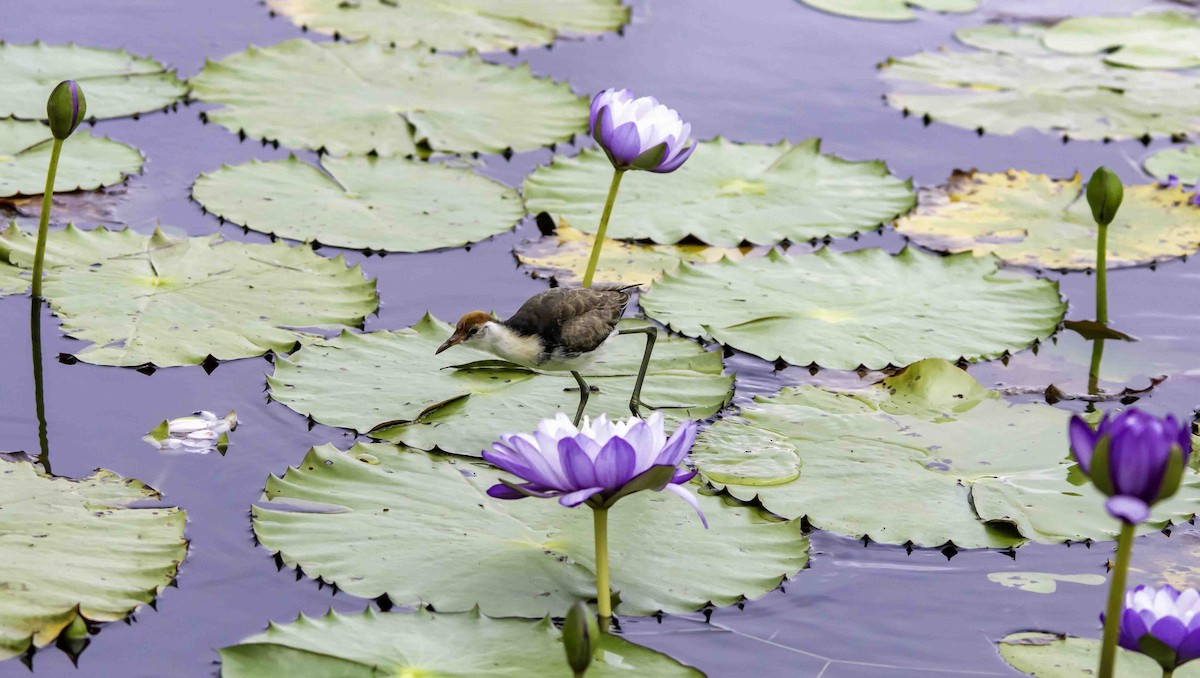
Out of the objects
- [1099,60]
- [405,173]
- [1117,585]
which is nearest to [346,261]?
[405,173]

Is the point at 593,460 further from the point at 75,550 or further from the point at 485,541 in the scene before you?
the point at 75,550

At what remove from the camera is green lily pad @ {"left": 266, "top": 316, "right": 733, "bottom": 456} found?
3982mm

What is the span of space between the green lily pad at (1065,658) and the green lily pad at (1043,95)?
409 cm

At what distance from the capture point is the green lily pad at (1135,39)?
791 centimetres

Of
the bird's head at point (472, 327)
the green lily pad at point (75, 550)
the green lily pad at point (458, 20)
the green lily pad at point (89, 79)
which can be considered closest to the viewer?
the green lily pad at point (75, 550)

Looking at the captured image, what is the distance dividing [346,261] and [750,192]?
6.08ft

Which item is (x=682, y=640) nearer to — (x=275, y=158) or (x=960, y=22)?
(x=275, y=158)

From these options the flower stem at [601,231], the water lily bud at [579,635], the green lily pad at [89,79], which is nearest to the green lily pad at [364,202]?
the flower stem at [601,231]

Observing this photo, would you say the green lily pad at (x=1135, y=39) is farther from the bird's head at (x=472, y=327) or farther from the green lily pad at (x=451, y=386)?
the bird's head at (x=472, y=327)

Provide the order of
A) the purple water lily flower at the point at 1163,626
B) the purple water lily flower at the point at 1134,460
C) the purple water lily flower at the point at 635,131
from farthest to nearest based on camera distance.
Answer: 1. the purple water lily flower at the point at 635,131
2. the purple water lily flower at the point at 1163,626
3. the purple water lily flower at the point at 1134,460

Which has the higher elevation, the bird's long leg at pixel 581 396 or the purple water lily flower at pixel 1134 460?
the purple water lily flower at pixel 1134 460

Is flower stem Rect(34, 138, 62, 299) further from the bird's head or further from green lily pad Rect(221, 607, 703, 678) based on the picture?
green lily pad Rect(221, 607, 703, 678)

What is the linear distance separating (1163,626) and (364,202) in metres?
3.74

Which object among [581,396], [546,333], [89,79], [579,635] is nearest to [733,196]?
[581,396]
